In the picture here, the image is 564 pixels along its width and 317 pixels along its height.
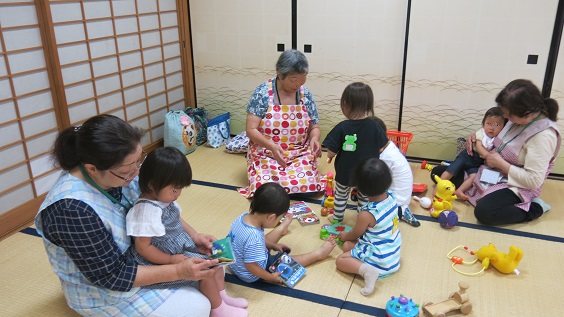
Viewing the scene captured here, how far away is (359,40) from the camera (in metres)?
3.66

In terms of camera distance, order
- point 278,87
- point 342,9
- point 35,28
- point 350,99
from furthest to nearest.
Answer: point 342,9, point 278,87, point 35,28, point 350,99

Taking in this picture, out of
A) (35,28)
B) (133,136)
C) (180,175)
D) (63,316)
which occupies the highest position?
(35,28)

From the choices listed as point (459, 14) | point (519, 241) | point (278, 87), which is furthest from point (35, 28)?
point (519, 241)

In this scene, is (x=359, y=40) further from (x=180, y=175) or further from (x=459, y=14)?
(x=180, y=175)

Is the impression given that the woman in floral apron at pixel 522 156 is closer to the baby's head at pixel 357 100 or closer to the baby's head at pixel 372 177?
the baby's head at pixel 357 100

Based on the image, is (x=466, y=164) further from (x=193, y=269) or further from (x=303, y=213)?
(x=193, y=269)

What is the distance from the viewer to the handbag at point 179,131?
Answer: 12.5 ft

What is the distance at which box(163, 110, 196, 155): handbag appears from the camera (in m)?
3.82

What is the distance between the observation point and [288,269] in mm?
2180

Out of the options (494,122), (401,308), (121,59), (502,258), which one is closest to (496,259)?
(502,258)

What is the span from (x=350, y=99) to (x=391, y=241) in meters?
0.80

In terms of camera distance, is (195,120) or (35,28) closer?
(35,28)

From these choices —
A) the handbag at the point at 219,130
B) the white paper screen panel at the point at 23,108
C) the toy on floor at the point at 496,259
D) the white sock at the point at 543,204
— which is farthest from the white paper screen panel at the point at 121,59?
the white sock at the point at 543,204

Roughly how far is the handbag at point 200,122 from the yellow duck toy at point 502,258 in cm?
266
